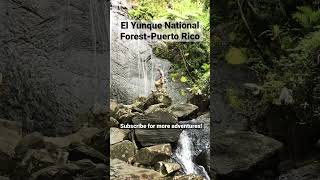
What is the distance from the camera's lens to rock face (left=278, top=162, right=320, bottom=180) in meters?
4.13

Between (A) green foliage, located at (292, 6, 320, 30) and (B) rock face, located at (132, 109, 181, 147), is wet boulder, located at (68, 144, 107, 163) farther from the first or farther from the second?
(A) green foliage, located at (292, 6, 320, 30)

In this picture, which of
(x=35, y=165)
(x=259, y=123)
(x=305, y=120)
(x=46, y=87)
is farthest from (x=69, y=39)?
(x=305, y=120)

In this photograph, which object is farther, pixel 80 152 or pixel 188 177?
pixel 80 152

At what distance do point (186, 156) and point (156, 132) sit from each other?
1.13 feet

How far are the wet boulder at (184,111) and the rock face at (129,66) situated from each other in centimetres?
7

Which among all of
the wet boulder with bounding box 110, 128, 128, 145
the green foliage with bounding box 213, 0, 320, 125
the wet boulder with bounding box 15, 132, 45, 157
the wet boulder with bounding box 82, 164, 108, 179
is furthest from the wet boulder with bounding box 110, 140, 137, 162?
the green foliage with bounding box 213, 0, 320, 125

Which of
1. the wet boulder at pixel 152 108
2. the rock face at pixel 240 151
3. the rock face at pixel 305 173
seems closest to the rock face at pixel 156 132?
the wet boulder at pixel 152 108

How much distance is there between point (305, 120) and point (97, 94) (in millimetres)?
1839

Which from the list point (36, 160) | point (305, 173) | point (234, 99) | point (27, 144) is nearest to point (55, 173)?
point (36, 160)

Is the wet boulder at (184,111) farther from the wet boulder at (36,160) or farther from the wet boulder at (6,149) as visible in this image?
the wet boulder at (6,149)

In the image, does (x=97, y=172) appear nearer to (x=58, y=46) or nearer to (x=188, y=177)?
(x=188, y=177)

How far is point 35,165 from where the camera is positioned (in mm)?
4312

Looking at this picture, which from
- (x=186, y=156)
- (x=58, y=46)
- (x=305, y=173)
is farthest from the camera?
(x=58, y=46)

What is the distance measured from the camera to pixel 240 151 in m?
4.28
